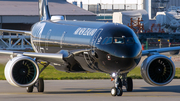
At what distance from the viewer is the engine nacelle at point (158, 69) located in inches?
748

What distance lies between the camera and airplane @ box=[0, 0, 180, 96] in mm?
17031

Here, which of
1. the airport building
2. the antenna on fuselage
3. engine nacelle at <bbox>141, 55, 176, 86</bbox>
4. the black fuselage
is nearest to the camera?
the black fuselage

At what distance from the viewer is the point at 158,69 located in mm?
19359

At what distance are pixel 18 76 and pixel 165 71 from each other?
7.58 m

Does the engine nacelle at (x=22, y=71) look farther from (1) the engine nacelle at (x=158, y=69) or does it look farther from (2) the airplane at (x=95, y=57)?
(1) the engine nacelle at (x=158, y=69)

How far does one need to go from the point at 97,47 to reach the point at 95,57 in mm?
520

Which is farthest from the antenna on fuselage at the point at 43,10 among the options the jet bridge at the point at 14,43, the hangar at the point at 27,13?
the hangar at the point at 27,13

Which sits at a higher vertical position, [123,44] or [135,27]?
[123,44]

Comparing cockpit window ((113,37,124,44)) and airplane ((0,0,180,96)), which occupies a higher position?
cockpit window ((113,37,124,44))

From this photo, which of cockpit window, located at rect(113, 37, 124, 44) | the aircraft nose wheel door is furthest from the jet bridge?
cockpit window, located at rect(113, 37, 124, 44)

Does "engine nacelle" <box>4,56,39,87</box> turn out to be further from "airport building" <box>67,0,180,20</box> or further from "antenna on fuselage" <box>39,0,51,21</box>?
"airport building" <box>67,0,180,20</box>

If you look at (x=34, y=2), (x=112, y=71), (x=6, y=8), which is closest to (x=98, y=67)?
(x=112, y=71)

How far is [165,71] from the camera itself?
19328 mm

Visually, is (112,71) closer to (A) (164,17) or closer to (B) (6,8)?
(B) (6,8)
